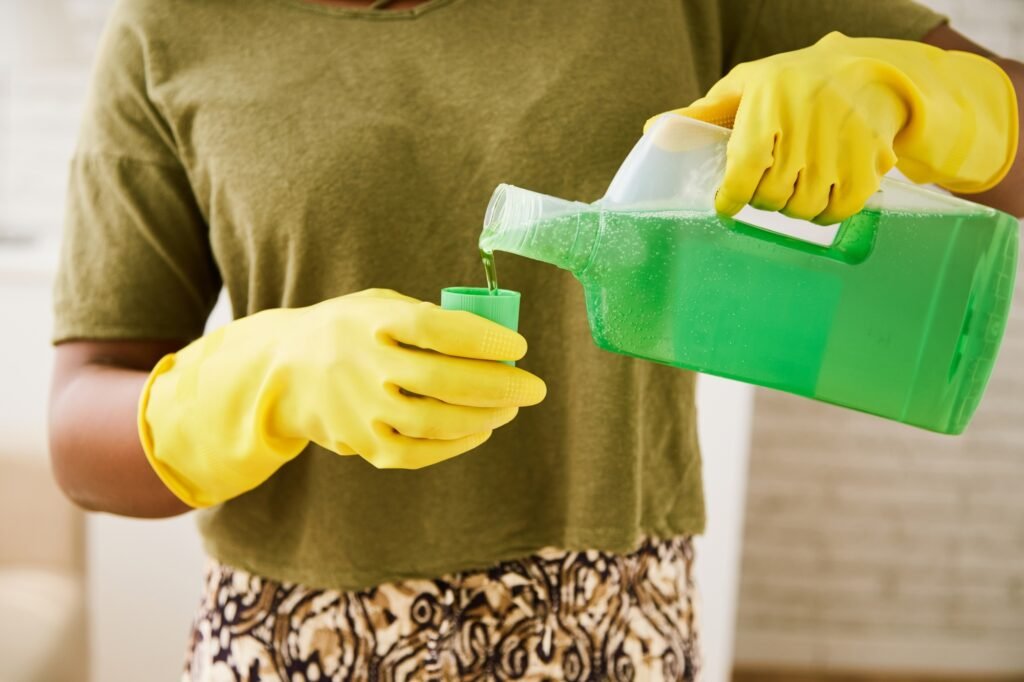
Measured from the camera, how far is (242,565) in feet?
2.49

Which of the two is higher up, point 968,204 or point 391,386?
point 968,204

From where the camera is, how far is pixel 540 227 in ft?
1.77

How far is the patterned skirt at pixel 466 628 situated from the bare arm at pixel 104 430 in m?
0.13

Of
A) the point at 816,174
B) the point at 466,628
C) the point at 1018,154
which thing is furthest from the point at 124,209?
the point at 1018,154

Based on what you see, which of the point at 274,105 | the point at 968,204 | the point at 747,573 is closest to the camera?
the point at 968,204

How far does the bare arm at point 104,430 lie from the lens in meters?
0.70

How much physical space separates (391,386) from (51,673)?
1346 millimetres

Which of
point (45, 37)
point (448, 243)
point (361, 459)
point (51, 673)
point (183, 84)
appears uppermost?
point (45, 37)

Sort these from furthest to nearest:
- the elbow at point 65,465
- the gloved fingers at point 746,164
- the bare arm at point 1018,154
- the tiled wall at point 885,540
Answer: the tiled wall at point 885,540, the elbow at point 65,465, the bare arm at point 1018,154, the gloved fingers at point 746,164

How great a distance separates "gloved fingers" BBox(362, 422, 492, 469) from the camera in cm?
58

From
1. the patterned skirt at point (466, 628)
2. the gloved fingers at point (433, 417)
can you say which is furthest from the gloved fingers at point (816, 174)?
the patterned skirt at point (466, 628)

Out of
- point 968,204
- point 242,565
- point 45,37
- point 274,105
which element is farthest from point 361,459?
point 45,37

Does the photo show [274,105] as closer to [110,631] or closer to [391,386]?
[391,386]

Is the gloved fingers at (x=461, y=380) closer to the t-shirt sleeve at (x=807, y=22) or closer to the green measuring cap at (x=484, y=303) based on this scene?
the green measuring cap at (x=484, y=303)
